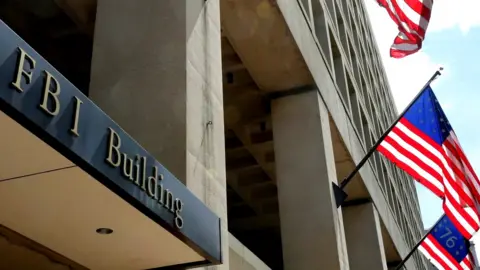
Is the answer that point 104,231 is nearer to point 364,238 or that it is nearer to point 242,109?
point 242,109

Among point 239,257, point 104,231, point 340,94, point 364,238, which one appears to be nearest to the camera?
point 104,231

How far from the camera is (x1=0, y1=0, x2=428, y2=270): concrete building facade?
22.7 feet

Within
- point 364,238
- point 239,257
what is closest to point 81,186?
point 239,257

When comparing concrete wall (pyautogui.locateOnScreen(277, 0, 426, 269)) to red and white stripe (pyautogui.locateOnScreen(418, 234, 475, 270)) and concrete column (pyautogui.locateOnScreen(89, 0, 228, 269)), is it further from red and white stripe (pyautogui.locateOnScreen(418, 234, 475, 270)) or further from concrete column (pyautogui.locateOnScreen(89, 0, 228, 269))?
concrete column (pyautogui.locateOnScreen(89, 0, 228, 269))

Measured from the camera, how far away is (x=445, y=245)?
16.2 m

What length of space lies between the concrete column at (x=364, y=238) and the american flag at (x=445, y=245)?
1910 mm

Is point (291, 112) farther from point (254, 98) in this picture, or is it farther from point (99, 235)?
point (99, 235)

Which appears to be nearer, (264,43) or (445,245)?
(264,43)

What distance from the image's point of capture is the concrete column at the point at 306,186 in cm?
1256

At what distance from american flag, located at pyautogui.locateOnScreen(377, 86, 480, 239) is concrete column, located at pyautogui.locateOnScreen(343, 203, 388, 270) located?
5240 millimetres

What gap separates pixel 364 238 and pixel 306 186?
611 centimetres

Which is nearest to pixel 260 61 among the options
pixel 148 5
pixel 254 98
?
pixel 254 98

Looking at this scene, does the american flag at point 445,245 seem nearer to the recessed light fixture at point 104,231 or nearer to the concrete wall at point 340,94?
the concrete wall at point 340,94

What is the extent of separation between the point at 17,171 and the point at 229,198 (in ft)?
51.7
